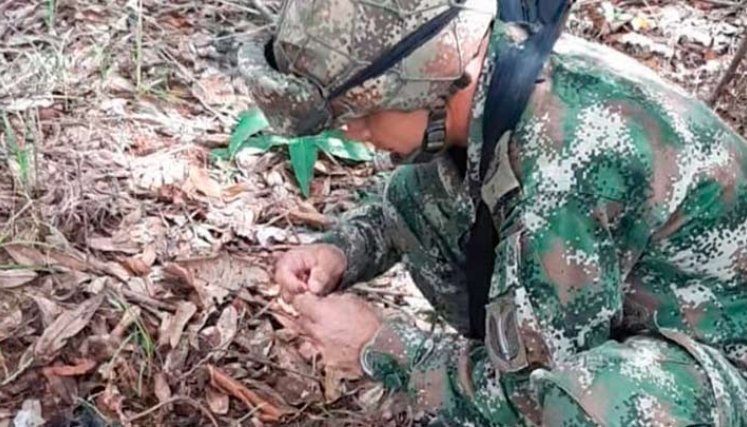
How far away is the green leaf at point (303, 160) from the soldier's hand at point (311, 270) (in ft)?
3.01

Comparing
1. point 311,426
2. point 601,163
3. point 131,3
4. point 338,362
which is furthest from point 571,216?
point 131,3

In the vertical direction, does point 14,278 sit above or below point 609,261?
below

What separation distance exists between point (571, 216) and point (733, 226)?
1.01ft

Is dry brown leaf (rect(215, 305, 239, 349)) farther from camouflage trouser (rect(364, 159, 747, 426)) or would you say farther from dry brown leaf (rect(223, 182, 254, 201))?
camouflage trouser (rect(364, 159, 747, 426))

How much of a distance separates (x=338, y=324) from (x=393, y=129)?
A: 0.36 metres

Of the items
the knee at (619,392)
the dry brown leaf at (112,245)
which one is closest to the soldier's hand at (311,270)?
the knee at (619,392)

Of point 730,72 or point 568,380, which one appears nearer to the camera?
point 568,380

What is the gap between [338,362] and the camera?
239 centimetres

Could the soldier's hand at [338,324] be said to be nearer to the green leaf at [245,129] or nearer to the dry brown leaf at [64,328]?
the dry brown leaf at [64,328]

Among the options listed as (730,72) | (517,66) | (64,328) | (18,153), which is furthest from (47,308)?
(730,72)

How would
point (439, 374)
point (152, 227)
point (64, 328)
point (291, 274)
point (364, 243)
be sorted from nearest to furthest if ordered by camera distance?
point (439, 374), point (291, 274), point (364, 243), point (64, 328), point (152, 227)

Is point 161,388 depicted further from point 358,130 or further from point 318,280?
point 358,130

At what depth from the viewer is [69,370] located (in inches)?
114

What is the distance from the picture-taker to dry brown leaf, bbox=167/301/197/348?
299 centimetres
